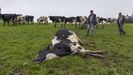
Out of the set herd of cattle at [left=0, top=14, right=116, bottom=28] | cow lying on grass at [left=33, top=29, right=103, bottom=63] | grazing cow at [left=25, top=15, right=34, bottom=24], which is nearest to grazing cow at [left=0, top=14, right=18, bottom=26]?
herd of cattle at [left=0, top=14, right=116, bottom=28]

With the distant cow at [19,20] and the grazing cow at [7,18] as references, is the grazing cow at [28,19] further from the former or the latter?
the grazing cow at [7,18]

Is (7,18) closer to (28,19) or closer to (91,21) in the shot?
(28,19)

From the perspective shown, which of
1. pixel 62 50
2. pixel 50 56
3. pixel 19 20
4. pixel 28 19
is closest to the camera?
pixel 50 56

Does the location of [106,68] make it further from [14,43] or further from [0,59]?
[14,43]

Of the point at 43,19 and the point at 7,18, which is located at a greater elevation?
the point at 7,18

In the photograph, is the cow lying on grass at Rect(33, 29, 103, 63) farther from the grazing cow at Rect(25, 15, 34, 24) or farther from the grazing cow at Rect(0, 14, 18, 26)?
the grazing cow at Rect(25, 15, 34, 24)

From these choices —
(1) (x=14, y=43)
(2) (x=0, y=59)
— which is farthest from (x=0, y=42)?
(2) (x=0, y=59)

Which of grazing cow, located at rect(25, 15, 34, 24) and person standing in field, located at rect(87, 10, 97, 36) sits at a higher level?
person standing in field, located at rect(87, 10, 97, 36)

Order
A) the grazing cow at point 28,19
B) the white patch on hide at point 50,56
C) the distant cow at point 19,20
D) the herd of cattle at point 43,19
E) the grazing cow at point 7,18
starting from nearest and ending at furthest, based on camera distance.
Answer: the white patch on hide at point 50,56, the grazing cow at point 7,18, the herd of cattle at point 43,19, the distant cow at point 19,20, the grazing cow at point 28,19

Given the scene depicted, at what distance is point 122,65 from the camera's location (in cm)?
1574

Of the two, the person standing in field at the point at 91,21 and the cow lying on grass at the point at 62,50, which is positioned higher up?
the person standing in field at the point at 91,21

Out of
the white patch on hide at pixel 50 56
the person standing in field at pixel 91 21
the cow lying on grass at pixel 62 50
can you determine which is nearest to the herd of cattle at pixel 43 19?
the person standing in field at pixel 91 21

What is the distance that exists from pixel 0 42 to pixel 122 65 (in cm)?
900

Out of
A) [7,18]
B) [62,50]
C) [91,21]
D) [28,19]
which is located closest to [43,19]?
[28,19]
